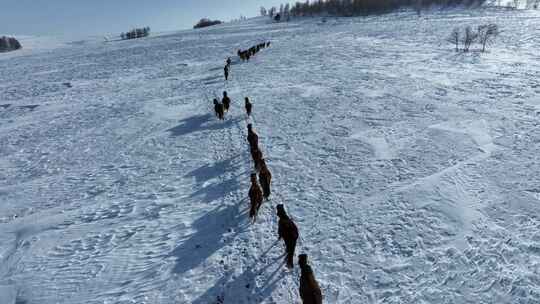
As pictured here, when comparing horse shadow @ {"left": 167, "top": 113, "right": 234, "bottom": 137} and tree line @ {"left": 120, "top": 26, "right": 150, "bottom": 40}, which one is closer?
horse shadow @ {"left": 167, "top": 113, "right": 234, "bottom": 137}

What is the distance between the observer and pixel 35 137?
1502cm

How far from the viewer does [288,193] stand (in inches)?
352

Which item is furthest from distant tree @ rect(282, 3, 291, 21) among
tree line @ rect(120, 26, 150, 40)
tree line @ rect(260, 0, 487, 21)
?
tree line @ rect(120, 26, 150, 40)

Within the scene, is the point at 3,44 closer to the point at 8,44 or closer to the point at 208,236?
the point at 8,44

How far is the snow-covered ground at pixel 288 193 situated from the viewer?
6188mm

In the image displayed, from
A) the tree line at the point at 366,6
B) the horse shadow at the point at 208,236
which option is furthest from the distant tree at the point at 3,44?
the horse shadow at the point at 208,236

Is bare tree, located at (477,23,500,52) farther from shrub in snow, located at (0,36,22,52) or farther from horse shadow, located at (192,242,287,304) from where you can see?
shrub in snow, located at (0,36,22,52)

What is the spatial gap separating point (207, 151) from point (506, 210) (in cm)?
872

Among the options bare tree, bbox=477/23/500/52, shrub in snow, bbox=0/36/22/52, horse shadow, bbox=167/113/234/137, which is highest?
shrub in snow, bbox=0/36/22/52

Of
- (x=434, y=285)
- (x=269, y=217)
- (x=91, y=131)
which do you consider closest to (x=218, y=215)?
(x=269, y=217)

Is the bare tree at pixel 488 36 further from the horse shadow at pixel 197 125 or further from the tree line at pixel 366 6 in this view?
the tree line at pixel 366 6

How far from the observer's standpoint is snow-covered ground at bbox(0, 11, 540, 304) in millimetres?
6188

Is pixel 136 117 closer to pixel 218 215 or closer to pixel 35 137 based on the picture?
pixel 35 137

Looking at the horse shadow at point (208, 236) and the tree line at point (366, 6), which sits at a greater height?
the tree line at point (366, 6)
